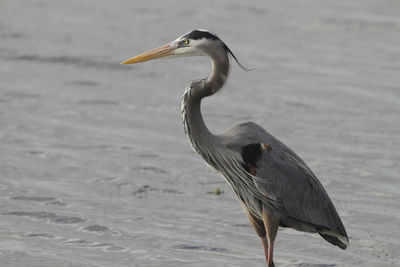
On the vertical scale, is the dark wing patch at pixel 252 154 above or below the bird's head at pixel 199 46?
below

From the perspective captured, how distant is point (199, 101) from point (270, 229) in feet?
4.42

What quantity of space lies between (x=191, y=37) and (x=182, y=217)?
2691mm

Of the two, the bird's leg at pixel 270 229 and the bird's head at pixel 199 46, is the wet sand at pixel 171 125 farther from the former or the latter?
the bird's head at pixel 199 46

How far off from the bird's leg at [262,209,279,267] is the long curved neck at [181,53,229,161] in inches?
32.5

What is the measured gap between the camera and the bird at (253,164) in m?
8.01

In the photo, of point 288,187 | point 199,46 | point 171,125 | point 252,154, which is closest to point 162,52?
point 199,46

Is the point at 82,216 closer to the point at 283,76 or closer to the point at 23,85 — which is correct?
the point at 23,85

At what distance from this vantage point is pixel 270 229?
26.5 ft

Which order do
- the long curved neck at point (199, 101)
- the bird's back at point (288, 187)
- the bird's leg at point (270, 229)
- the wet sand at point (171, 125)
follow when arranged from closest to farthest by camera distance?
the long curved neck at point (199, 101)
the bird's leg at point (270, 229)
the bird's back at point (288, 187)
the wet sand at point (171, 125)

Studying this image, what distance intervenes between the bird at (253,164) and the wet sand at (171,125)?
0.72m

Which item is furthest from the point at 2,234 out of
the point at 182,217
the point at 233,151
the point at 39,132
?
the point at 39,132

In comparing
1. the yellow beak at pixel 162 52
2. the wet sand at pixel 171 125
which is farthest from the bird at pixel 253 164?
the wet sand at pixel 171 125

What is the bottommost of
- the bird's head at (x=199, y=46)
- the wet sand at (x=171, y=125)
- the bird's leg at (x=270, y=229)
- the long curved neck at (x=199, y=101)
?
the wet sand at (x=171, y=125)

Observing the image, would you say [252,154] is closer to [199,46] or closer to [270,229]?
[270,229]
